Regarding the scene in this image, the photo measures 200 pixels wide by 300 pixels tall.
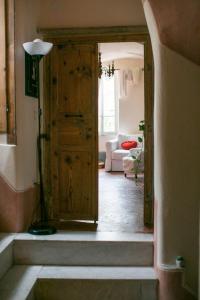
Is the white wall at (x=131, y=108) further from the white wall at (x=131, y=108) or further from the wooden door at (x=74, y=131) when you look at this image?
the wooden door at (x=74, y=131)

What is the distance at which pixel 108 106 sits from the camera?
10.0m

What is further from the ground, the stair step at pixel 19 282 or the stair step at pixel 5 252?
the stair step at pixel 5 252

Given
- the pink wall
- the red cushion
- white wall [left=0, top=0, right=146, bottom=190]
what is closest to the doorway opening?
the red cushion

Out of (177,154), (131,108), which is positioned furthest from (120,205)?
(131,108)

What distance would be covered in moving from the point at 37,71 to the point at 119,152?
476 centimetres

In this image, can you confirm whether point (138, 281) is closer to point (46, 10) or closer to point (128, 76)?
point (46, 10)

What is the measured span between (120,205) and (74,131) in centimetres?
139

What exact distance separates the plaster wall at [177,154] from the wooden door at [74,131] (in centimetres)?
126

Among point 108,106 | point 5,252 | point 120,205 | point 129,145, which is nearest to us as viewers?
point 5,252

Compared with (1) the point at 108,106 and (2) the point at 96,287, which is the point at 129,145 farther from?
(2) the point at 96,287

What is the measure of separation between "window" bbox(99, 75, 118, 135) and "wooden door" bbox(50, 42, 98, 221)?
5.48 meters

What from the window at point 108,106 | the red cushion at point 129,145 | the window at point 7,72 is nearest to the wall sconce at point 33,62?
the window at point 7,72

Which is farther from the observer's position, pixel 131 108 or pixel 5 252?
pixel 131 108

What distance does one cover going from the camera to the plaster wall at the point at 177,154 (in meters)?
3.23
